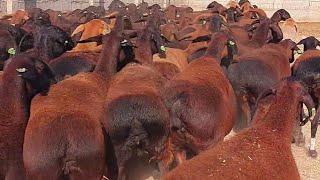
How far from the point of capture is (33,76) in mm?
6270

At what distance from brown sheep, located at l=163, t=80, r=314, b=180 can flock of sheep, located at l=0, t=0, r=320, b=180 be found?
1 centimetres

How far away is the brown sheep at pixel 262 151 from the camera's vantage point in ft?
14.5

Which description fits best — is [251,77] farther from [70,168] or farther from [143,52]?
[70,168]

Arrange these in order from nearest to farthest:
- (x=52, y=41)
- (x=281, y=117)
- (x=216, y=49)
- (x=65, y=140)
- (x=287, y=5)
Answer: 1. (x=281, y=117)
2. (x=65, y=140)
3. (x=216, y=49)
4. (x=52, y=41)
5. (x=287, y=5)

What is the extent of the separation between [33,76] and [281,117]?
3.02 meters

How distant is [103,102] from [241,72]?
3.35m

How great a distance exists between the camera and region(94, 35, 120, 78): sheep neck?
292 inches

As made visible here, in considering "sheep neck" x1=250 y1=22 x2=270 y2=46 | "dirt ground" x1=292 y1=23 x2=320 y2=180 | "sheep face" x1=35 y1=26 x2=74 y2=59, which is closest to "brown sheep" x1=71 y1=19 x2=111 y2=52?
"sheep face" x1=35 y1=26 x2=74 y2=59

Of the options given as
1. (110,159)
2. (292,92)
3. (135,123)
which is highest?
(292,92)

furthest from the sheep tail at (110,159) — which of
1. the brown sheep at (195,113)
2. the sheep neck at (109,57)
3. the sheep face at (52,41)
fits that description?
the sheep face at (52,41)

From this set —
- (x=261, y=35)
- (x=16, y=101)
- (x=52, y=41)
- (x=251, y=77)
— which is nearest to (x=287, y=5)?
(x=261, y=35)

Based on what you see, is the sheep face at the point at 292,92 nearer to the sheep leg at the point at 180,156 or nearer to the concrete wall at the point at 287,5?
the sheep leg at the point at 180,156

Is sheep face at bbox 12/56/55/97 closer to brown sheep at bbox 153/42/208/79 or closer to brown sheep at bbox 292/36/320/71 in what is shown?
brown sheep at bbox 153/42/208/79

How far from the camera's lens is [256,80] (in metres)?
8.70
